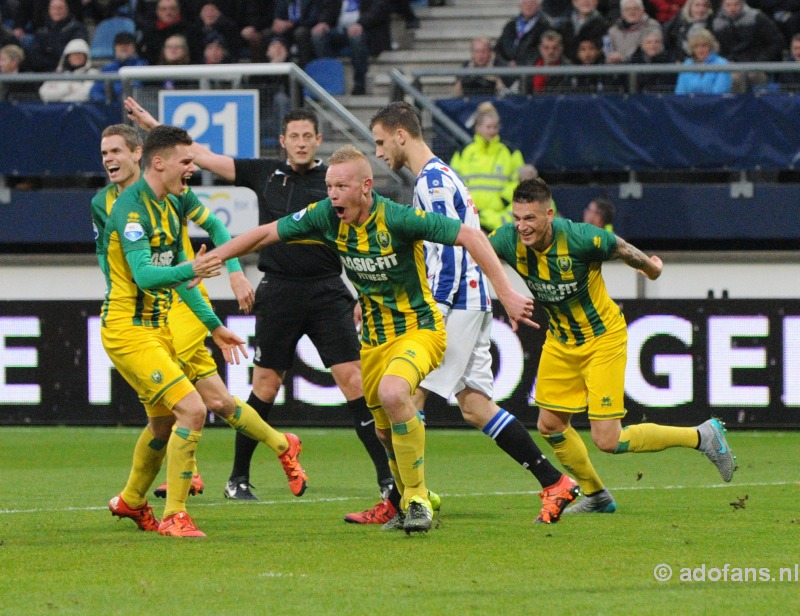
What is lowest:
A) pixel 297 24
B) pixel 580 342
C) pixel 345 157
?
pixel 580 342

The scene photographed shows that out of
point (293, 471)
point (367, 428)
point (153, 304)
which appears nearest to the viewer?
point (153, 304)

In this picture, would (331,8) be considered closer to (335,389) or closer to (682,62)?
(682,62)

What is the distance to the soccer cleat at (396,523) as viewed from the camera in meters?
7.55

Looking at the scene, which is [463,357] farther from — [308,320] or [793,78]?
[793,78]

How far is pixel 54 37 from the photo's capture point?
18984mm

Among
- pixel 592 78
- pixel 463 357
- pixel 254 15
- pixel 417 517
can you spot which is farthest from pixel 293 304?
pixel 254 15

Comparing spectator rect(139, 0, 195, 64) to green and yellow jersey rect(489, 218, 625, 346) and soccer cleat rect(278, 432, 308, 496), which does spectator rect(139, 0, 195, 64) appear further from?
green and yellow jersey rect(489, 218, 625, 346)

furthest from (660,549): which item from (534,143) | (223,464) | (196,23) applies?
(196,23)

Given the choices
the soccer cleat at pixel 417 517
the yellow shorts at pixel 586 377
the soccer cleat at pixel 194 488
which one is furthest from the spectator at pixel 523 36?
the soccer cleat at pixel 417 517

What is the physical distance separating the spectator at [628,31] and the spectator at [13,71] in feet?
22.3

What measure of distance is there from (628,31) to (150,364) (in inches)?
410

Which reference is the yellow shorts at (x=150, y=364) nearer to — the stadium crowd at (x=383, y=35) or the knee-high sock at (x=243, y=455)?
the knee-high sock at (x=243, y=455)

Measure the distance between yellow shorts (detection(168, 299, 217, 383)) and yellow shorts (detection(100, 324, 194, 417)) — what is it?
23.9 inches

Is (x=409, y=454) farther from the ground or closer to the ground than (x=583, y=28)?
closer to the ground
